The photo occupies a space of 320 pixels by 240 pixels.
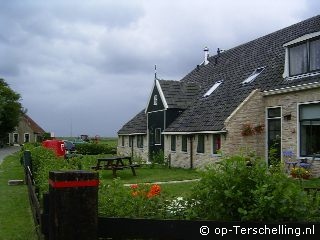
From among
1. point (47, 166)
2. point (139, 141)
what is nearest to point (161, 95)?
point (139, 141)

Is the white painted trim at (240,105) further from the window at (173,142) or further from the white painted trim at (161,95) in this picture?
the white painted trim at (161,95)

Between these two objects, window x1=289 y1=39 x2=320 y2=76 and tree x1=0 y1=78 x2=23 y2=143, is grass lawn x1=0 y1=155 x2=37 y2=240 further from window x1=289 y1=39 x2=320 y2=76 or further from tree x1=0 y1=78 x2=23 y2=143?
tree x1=0 y1=78 x2=23 y2=143

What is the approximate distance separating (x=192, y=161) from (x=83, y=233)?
22450mm

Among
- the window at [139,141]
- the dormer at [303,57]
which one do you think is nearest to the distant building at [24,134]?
the window at [139,141]

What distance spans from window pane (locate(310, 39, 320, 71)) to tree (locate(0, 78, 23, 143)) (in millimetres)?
68499

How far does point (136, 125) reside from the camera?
36.9 metres

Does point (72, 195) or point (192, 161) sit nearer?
point (72, 195)

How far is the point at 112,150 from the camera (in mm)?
50938

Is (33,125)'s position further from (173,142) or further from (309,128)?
(309,128)

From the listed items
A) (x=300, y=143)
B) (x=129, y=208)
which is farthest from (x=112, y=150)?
(x=129, y=208)

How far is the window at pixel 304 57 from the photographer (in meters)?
18.8

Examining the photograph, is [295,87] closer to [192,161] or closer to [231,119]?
[231,119]

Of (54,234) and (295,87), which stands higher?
(295,87)

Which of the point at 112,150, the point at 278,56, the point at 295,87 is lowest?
the point at 112,150
